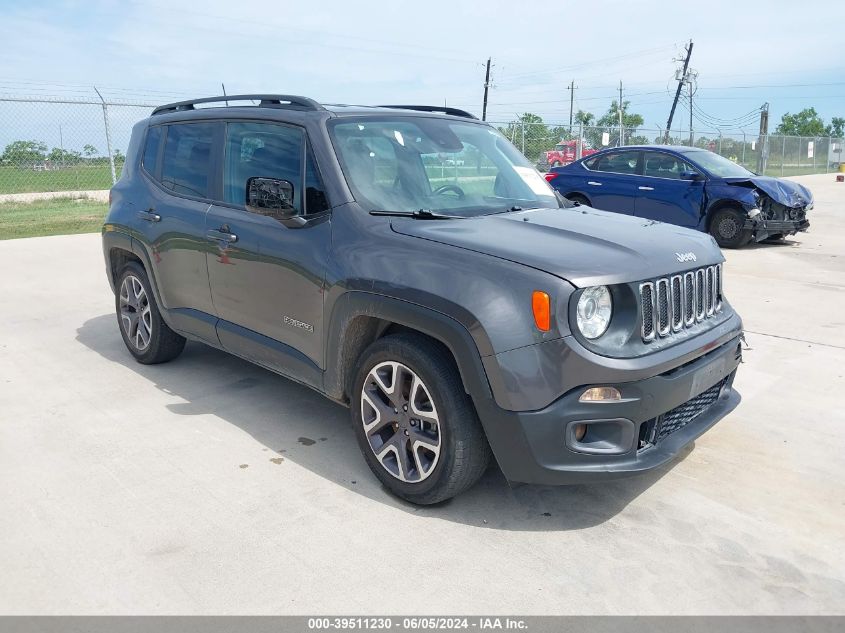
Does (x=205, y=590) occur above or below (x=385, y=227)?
below

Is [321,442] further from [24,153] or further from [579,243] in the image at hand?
[24,153]

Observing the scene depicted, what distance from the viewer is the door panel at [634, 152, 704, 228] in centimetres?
1135

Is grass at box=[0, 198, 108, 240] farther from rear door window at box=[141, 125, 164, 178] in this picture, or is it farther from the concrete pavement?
the concrete pavement

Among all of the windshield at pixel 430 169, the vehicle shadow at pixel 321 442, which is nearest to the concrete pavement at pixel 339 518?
the vehicle shadow at pixel 321 442

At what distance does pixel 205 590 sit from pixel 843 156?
175ft

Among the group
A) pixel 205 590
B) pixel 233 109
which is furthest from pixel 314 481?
pixel 233 109

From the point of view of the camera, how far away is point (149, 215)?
5.19 metres

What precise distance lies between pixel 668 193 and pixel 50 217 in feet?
39.8

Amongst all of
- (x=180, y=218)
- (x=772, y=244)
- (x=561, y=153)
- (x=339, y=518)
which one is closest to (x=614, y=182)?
(x=772, y=244)

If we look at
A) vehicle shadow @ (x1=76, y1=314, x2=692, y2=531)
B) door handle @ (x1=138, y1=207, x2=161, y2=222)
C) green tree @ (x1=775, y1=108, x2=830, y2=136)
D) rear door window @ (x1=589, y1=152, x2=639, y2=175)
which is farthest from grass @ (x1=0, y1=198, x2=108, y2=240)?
green tree @ (x1=775, y1=108, x2=830, y2=136)

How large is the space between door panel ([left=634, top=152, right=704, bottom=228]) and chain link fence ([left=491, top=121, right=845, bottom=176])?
993cm

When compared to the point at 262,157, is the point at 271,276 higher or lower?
lower

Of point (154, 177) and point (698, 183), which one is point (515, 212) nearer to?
point (154, 177)

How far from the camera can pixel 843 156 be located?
4728 cm
